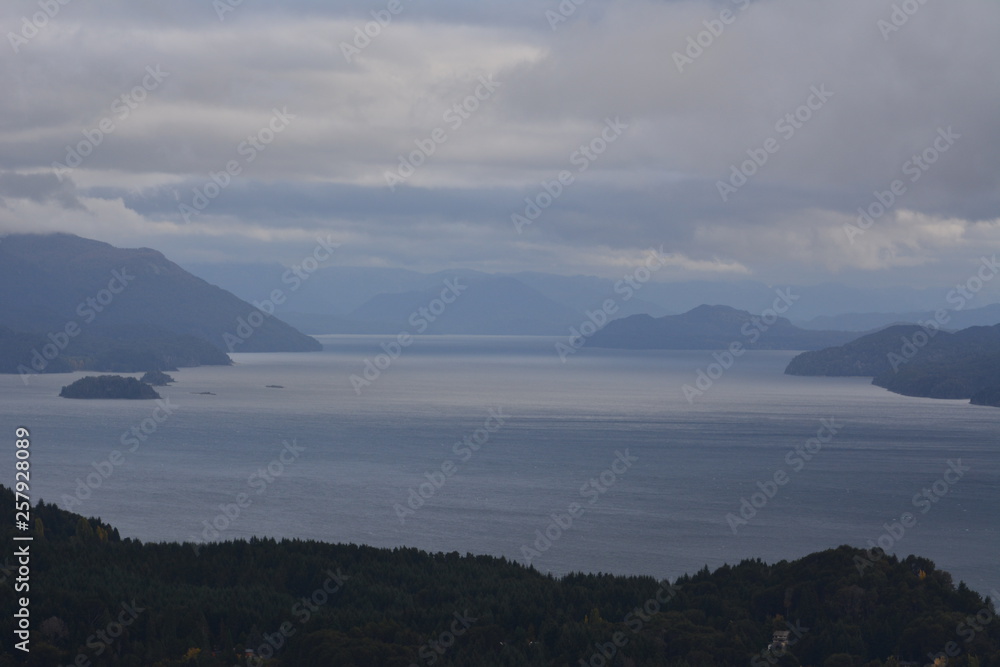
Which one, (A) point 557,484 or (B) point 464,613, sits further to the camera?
(A) point 557,484

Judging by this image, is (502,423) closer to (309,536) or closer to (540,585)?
(309,536)

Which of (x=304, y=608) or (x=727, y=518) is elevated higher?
(x=304, y=608)

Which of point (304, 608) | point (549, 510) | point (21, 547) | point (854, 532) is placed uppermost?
point (21, 547)

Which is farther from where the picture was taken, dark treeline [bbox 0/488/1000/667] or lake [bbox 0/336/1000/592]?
lake [bbox 0/336/1000/592]

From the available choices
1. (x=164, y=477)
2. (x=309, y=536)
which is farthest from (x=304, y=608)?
(x=164, y=477)

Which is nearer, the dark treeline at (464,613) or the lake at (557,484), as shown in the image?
the dark treeline at (464,613)

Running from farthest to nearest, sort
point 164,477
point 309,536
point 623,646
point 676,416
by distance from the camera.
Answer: point 676,416 < point 164,477 < point 309,536 < point 623,646

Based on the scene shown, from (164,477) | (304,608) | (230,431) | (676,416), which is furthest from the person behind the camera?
(676,416)

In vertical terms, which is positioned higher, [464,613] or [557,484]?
[464,613]
